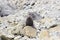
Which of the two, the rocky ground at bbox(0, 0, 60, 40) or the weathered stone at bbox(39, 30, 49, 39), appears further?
the rocky ground at bbox(0, 0, 60, 40)

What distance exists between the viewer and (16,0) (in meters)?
8.62

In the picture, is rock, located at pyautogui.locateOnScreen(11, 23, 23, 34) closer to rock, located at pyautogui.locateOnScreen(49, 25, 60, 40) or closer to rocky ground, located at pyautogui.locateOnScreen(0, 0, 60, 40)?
rocky ground, located at pyautogui.locateOnScreen(0, 0, 60, 40)

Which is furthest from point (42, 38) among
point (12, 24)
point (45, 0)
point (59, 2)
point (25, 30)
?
point (45, 0)

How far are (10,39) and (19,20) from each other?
133 centimetres

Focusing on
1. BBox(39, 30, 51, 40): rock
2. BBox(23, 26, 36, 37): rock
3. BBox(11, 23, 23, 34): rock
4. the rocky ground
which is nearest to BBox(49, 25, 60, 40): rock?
the rocky ground

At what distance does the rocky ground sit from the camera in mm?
4848

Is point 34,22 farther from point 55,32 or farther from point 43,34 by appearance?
point 55,32

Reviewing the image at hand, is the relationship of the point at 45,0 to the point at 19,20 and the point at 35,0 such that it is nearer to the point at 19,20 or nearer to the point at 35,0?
the point at 35,0

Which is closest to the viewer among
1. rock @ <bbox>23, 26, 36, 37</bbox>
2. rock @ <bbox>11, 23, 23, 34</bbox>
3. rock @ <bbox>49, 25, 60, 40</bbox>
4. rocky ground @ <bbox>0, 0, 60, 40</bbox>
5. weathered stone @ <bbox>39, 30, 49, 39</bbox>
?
rock @ <bbox>49, 25, 60, 40</bbox>

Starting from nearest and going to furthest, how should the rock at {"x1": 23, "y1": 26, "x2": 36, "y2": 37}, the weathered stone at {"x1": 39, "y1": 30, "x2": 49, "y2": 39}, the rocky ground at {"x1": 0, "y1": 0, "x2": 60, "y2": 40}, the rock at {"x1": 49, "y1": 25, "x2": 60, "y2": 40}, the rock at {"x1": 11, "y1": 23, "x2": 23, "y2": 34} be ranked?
the rock at {"x1": 49, "y1": 25, "x2": 60, "y2": 40} → the weathered stone at {"x1": 39, "y1": 30, "x2": 49, "y2": 39} → the rocky ground at {"x1": 0, "y1": 0, "x2": 60, "y2": 40} → the rock at {"x1": 23, "y1": 26, "x2": 36, "y2": 37} → the rock at {"x1": 11, "y1": 23, "x2": 23, "y2": 34}

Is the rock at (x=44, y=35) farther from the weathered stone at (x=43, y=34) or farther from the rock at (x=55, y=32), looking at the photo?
the rock at (x=55, y=32)

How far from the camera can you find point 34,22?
580 centimetres

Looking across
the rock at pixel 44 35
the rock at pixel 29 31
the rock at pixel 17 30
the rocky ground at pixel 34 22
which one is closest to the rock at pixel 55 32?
the rocky ground at pixel 34 22

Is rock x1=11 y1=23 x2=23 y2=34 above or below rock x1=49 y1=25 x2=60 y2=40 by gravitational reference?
below
